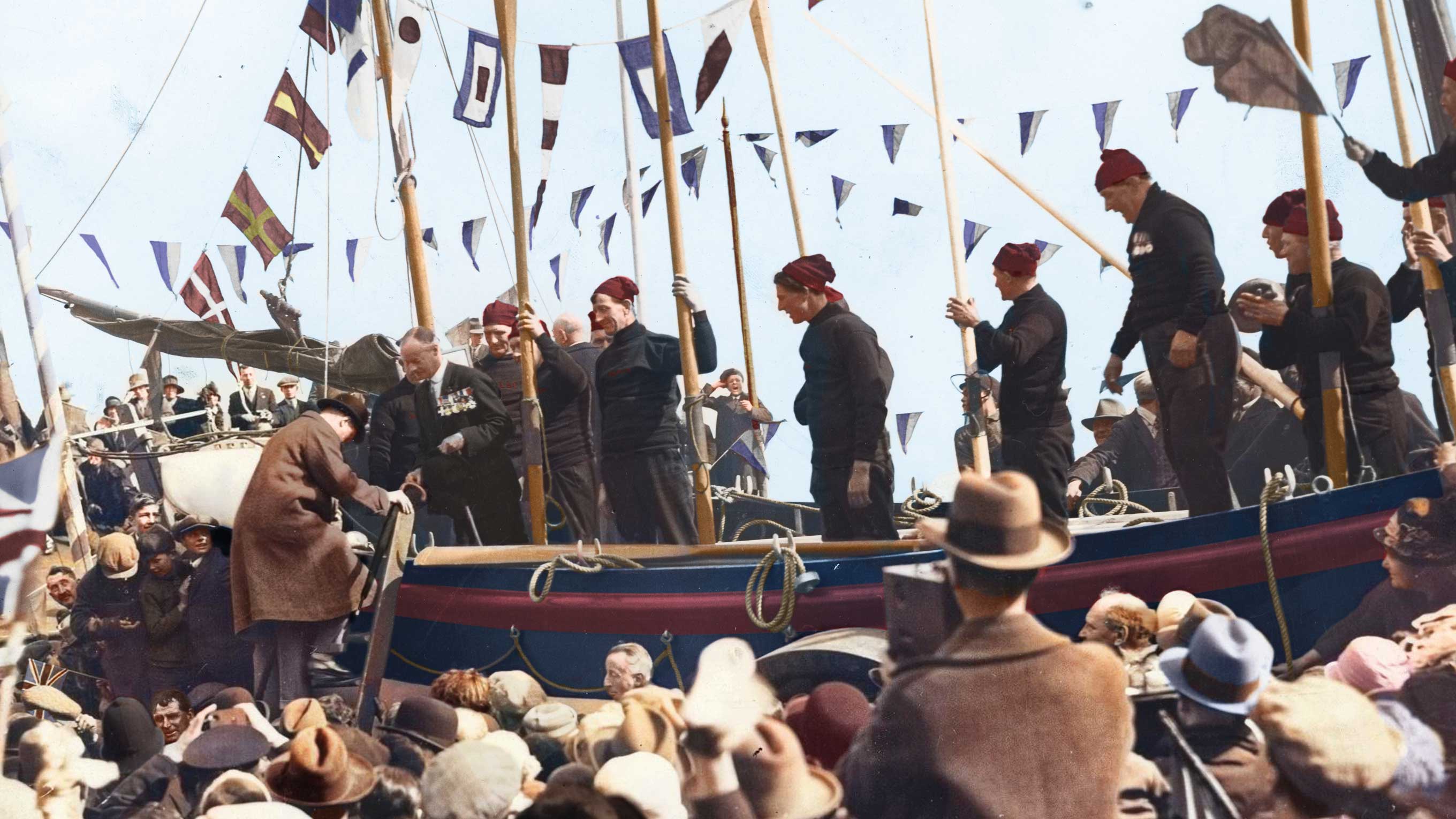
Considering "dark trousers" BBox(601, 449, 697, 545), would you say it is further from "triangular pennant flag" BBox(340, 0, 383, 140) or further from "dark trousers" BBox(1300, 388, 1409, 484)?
"dark trousers" BBox(1300, 388, 1409, 484)

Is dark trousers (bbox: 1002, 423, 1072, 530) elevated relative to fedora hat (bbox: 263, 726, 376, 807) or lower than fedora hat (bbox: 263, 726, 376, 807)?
elevated

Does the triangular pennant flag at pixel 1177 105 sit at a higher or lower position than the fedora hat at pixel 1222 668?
higher

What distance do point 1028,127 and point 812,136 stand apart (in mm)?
745

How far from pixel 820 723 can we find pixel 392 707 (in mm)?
1664

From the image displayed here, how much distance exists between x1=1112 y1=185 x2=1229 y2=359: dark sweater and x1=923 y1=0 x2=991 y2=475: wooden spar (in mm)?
434

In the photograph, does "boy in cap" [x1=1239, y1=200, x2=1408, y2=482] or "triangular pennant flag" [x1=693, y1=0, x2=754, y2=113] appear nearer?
"boy in cap" [x1=1239, y1=200, x2=1408, y2=482]

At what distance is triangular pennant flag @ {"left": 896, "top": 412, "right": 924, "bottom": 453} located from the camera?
4.29 metres

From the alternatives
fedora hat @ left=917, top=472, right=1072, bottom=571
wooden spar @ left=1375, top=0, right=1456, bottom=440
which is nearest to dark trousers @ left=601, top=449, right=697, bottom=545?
fedora hat @ left=917, top=472, right=1072, bottom=571

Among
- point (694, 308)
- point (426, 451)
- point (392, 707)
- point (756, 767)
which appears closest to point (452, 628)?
point (392, 707)

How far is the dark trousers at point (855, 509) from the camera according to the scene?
434 cm

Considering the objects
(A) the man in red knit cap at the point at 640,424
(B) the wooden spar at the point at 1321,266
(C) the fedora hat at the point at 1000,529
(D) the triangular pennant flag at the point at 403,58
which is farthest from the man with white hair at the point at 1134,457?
(D) the triangular pennant flag at the point at 403,58

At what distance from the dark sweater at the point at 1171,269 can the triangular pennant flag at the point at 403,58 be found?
269cm

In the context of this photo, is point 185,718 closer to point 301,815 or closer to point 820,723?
point 301,815

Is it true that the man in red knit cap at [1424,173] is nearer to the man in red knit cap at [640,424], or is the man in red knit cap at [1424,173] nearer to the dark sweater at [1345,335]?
the dark sweater at [1345,335]
